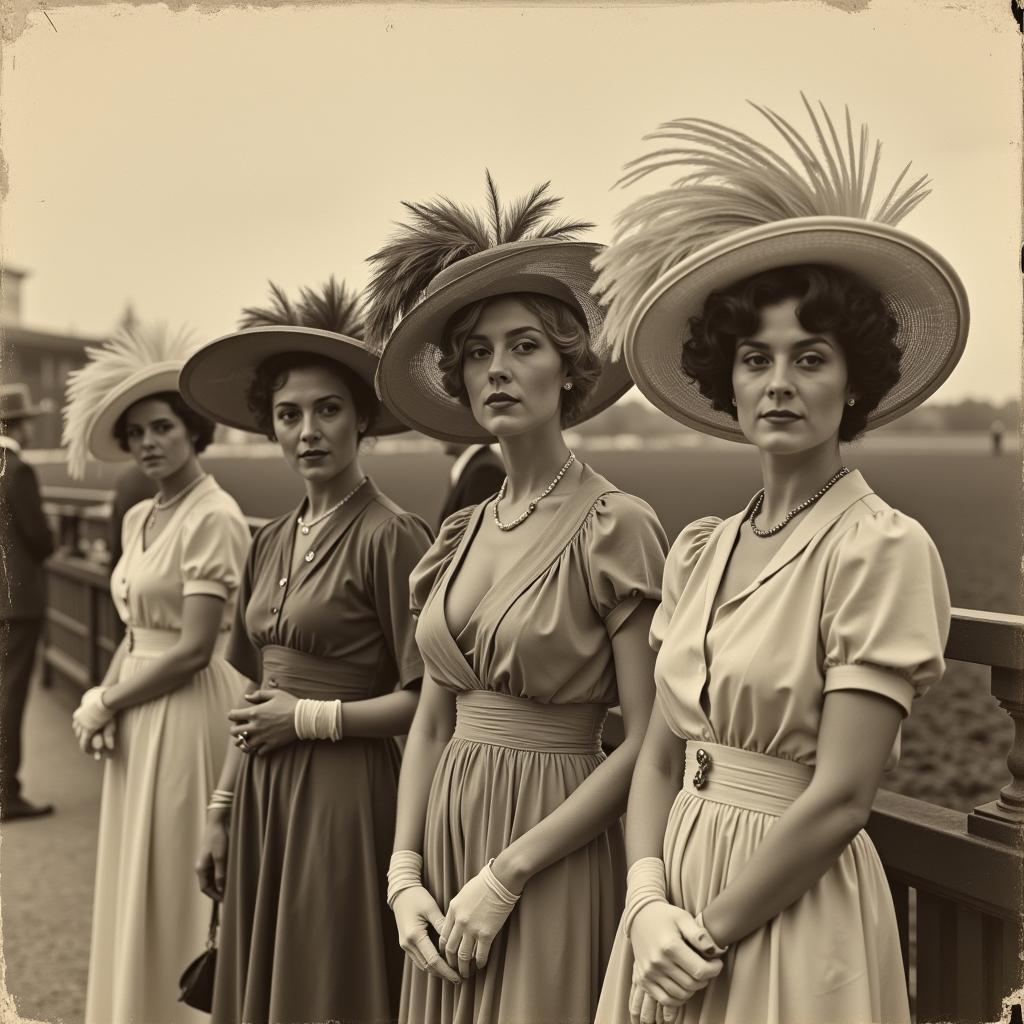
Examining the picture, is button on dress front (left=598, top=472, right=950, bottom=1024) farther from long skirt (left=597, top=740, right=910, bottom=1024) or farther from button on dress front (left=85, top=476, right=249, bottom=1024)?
button on dress front (left=85, top=476, right=249, bottom=1024)

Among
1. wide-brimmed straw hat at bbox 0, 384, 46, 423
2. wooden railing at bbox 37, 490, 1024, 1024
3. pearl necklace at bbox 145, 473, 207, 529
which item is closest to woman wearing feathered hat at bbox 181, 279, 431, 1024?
pearl necklace at bbox 145, 473, 207, 529

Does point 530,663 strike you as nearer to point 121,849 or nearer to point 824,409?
point 824,409

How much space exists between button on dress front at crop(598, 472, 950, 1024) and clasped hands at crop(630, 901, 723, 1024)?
52mm

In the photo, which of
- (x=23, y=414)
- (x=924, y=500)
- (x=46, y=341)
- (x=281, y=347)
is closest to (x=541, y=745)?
(x=281, y=347)

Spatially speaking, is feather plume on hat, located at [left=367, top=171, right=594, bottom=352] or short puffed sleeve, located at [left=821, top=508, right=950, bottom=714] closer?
short puffed sleeve, located at [left=821, top=508, right=950, bottom=714]

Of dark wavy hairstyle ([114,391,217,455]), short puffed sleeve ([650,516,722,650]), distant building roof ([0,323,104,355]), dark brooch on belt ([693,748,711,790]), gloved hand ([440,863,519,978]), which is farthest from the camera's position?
distant building roof ([0,323,104,355])

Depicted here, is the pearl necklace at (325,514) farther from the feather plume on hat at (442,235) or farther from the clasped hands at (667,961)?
the clasped hands at (667,961)

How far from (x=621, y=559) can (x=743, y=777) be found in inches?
20.2

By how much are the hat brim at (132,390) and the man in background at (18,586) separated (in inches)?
100

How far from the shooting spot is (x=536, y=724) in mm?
2170

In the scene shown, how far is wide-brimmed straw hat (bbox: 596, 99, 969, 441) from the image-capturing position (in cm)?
166

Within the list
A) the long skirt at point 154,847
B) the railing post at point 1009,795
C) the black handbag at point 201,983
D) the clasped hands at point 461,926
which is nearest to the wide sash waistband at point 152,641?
the long skirt at point 154,847

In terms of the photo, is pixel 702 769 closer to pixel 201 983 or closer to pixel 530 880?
pixel 530 880

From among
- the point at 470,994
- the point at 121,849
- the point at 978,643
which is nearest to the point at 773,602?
the point at 978,643
